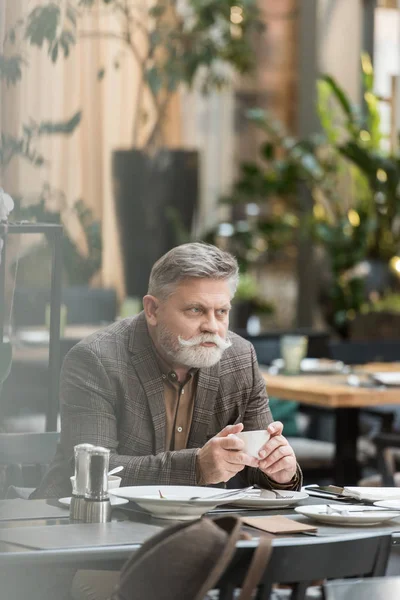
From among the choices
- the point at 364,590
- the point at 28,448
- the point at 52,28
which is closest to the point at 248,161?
the point at 52,28

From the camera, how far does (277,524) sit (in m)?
2.02

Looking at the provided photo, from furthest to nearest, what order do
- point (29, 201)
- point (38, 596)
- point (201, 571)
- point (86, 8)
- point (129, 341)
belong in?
point (86, 8) < point (29, 201) < point (129, 341) < point (38, 596) < point (201, 571)

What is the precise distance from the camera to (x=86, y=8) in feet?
12.1

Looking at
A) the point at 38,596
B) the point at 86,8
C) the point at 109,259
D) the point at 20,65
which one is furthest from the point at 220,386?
the point at 109,259

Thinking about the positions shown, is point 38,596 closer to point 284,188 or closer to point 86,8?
point 86,8

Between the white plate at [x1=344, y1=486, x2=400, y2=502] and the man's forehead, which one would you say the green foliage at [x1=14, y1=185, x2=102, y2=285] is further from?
the white plate at [x1=344, y1=486, x2=400, y2=502]

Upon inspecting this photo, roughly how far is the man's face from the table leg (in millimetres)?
1867

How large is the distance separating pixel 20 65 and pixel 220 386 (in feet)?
2.76

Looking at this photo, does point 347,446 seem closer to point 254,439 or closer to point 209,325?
point 209,325

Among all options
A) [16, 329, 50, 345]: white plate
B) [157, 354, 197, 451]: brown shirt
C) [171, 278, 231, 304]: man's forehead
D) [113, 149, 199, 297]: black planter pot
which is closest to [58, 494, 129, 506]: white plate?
[157, 354, 197, 451]: brown shirt

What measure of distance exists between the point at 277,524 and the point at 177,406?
0.67 m

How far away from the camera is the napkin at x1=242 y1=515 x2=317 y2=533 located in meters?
1.97

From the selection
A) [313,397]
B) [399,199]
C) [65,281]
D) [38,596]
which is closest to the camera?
[38,596]

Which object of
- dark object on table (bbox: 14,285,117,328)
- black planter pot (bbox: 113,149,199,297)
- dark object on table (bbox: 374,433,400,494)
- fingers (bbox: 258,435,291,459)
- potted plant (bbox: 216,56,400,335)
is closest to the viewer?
fingers (bbox: 258,435,291,459)
